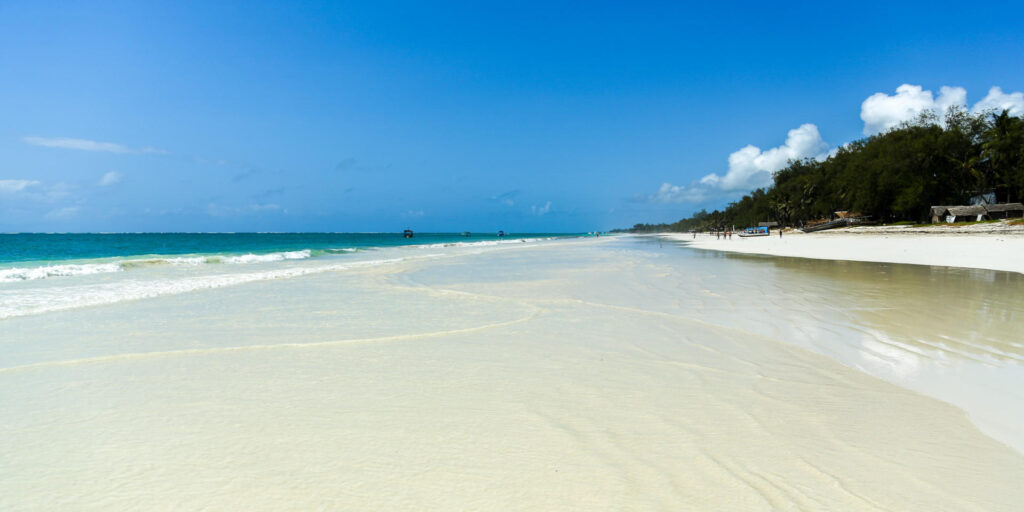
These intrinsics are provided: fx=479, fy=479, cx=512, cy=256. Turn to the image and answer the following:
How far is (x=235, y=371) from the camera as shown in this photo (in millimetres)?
5621

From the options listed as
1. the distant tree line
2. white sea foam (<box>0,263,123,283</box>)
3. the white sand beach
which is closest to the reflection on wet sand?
the white sand beach

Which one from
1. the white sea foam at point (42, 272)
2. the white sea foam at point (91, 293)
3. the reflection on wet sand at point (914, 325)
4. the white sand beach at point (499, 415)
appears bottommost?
the reflection on wet sand at point (914, 325)

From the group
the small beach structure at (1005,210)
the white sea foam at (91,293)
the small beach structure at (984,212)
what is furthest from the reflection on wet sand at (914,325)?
the small beach structure at (1005,210)

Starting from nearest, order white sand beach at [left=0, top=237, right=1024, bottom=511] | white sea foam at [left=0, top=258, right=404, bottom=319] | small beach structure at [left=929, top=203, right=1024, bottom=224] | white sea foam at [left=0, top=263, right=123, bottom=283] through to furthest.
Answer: white sand beach at [left=0, top=237, right=1024, bottom=511] → white sea foam at [left=0, top=258, right=404, bottom=319] → white sea foam at [left=0, top=263, right=123, bottom=283] → small beach structure at [left=929, top=203, right=1024, bottom=224]

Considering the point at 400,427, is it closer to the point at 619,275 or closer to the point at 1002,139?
the point at 619,275

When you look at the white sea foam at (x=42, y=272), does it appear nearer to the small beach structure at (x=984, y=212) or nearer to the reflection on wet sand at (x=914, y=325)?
the reflection on wet sand at (x=914, y=325)

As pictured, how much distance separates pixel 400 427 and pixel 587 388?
1.98 metres

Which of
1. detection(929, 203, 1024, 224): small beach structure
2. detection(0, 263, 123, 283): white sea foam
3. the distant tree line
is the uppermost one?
the distant tree line

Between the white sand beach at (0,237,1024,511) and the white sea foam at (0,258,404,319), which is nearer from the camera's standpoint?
the white sand beach at (0,237,1024,511)

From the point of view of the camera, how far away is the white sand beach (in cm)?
291

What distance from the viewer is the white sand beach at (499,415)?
291 centimetres

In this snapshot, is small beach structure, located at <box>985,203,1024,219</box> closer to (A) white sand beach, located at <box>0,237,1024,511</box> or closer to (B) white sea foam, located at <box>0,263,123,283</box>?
(A) white sand beach, located at <box>0,237,1024,511</box>

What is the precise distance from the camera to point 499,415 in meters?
4.16

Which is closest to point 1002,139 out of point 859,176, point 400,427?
point 859,176
